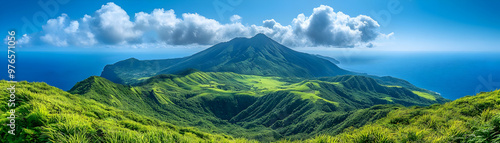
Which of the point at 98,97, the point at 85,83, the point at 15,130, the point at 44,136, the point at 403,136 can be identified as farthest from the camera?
the point at 85,83

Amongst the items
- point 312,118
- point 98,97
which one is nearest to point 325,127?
point 312,118

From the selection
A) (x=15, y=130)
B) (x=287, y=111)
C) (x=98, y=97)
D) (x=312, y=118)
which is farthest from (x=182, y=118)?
(x=15, y=130)

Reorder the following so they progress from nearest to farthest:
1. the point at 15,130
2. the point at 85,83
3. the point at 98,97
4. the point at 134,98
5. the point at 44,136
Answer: the point at 44,136 → the point at 15,130 → the point at 98,97 → the point at 85,83 → the point at 134,98

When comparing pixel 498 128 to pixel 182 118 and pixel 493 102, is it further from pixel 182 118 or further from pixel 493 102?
pixel 182 118

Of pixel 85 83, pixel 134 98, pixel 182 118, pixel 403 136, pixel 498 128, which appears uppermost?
pixel 498 128

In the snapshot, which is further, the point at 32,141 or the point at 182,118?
the point at 182,118

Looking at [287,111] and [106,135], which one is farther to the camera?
[287,111]

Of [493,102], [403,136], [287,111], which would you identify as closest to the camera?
[403,136]

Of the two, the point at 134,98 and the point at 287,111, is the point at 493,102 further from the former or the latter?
the point at 134,98

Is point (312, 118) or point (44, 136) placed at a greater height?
point (44, 136)
